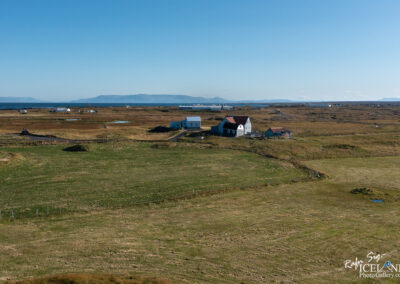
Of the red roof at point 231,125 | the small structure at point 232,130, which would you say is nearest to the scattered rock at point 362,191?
the small structure at point 232,130

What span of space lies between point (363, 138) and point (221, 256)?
73470mm

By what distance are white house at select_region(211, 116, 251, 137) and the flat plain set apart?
26161 millimetres

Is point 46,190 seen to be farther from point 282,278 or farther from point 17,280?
point 282,278

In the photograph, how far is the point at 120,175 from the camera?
42.7 metres

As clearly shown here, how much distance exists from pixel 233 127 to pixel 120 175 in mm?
45489

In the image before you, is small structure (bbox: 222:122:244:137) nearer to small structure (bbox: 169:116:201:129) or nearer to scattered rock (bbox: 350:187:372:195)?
small structure (bbox: 169:116:201:129)

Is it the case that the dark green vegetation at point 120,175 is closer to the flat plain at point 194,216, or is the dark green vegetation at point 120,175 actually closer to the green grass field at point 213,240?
the flat plain at point 194,216

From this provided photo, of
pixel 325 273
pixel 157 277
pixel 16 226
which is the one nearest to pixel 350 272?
pixel 325 273

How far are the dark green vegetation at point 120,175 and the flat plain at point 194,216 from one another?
6.4 inches

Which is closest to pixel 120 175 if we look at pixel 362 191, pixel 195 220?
pixel 195 220

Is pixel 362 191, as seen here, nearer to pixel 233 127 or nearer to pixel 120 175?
pixel 120 175

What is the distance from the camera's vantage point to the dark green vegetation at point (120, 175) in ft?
105

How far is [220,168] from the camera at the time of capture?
47.6m

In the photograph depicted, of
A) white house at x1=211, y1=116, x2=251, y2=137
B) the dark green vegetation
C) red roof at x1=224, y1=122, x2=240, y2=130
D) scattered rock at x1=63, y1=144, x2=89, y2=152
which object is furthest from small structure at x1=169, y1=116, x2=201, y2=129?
scattered rock at x1=63, y1=144, x2=89, y2=152
